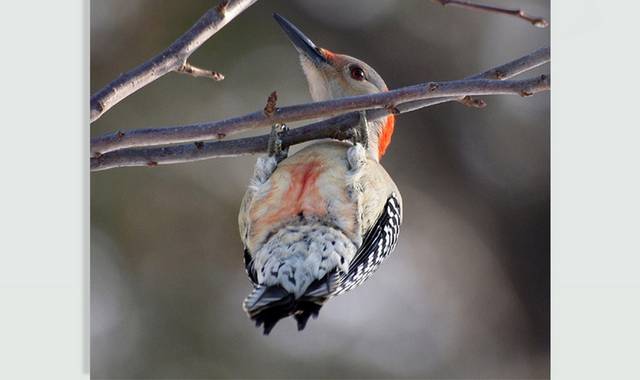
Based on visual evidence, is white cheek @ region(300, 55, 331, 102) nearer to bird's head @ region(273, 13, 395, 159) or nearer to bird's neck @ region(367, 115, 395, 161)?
bird's head @ region(273, 13, 395, 159)

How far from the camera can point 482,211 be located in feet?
15.9

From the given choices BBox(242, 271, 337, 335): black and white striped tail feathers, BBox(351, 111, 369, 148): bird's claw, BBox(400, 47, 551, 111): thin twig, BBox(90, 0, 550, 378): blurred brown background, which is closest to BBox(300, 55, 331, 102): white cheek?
BBox(90, 0, 550, 378): blurred brown background

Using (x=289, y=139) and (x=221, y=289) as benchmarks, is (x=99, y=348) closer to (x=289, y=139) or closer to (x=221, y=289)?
(x=221, y=289)

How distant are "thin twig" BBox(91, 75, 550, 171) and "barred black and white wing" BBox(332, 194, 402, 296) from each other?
46 centimetres

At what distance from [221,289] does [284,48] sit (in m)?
1.54

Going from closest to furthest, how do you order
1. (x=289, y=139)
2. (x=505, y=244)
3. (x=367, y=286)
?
1. (x=289, y=139)
2. (x=505, y=244)
3. (x=367, y=286)

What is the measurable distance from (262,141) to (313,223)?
21.1 inches

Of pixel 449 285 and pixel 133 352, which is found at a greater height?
pixel 449 285

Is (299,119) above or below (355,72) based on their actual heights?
below

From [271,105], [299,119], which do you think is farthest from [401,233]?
[271,105]

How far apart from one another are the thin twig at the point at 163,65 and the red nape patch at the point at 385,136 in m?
1.16

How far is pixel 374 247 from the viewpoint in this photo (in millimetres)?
4184

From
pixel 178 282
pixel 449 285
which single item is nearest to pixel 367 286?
pixel 449 285

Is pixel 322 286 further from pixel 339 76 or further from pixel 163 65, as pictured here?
pixel 339 76
